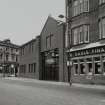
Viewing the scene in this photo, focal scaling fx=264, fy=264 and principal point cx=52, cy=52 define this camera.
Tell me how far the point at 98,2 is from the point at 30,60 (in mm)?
24324

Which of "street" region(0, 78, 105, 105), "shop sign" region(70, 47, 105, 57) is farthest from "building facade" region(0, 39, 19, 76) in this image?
"street" region(0, 78, 105, 105)

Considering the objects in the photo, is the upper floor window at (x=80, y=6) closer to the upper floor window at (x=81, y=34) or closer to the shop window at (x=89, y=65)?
the upper floor window at (x=81, y=34)

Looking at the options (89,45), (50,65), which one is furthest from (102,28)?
(50,65)

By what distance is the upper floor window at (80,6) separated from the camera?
33.9m

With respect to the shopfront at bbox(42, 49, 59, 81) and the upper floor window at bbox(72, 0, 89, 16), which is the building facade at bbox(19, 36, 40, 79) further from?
the upper floor window at bbox(72, 0, 89, 16)

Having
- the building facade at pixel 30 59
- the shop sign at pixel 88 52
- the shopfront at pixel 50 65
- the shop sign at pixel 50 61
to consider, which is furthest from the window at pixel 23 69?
the shop sign at pixel 88 52

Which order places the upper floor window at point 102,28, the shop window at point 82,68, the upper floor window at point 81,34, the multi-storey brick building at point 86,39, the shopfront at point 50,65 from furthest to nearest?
the shopfront at point 50,65 → the shop window at point 82,68 → the upper floor window at point 81,34 → the multi-storey brick building at point 86,39 → the upper floor window at point 102,28

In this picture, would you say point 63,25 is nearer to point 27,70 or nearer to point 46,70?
point 46,70

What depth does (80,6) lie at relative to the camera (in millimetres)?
35219

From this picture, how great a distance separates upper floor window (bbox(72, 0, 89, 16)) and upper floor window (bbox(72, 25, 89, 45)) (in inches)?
87.0

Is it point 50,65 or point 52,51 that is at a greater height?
point 52,51

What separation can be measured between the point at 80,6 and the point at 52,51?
9519 mm

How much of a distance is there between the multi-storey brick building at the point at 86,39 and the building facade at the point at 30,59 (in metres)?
11.9

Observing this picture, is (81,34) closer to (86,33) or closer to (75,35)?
(86,33)
